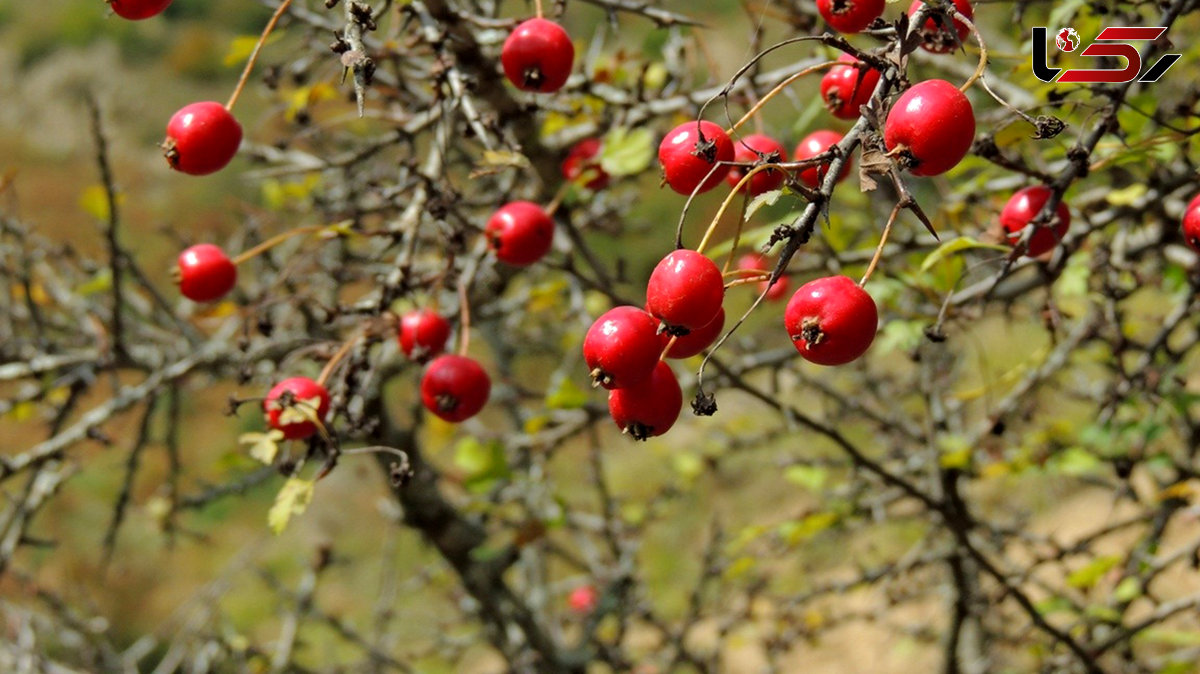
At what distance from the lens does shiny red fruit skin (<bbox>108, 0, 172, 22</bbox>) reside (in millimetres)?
1556

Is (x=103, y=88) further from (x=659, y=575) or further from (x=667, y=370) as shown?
(x=667, y=370)

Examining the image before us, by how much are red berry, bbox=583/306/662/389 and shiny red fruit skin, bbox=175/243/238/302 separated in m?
1.15

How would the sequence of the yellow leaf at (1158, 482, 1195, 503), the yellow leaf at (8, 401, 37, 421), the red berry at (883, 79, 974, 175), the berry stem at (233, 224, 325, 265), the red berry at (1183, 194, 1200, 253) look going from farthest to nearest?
the yellow leaf at (8, 401, 37, 421) < the yellow leaf at (1158, 482, 1195, 503) < the berry stem at (233, 224, 325, 265) < the red berry at (1183, 194, 1200, 253) < the red berry at (883, 79, 974, 175)

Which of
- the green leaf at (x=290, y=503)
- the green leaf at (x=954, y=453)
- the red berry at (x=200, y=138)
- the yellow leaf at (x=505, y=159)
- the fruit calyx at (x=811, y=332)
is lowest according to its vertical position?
the green leaf at (x=290, y=503)

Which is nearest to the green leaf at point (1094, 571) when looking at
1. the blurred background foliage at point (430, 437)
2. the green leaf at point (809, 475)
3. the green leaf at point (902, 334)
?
the blurred background foliage at point (430, 437)

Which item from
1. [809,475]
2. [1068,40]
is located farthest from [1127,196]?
[809,475]

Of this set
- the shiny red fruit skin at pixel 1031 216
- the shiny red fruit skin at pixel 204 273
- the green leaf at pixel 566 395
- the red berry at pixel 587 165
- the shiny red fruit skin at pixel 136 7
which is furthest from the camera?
the green leaf at pixel 566 395

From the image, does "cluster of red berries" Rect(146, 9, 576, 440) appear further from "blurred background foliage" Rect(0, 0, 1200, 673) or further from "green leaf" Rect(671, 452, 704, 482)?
"green leaf" Rect(671, 452, 704, 482)

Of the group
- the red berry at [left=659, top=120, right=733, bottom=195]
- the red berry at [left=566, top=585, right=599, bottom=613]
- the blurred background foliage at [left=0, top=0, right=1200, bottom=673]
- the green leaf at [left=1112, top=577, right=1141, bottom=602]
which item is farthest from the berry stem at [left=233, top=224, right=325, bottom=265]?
the red berry at [left=566, top=585, right=599, bottom=613]

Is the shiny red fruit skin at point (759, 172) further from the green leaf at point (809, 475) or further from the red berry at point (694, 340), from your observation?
the green leaf at point (809, 475)

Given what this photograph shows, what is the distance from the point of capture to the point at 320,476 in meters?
1.62

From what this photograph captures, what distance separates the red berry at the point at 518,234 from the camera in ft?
6.29

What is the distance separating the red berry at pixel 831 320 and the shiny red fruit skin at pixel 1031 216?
2.10 feet

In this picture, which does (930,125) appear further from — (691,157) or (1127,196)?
(1127,196)
